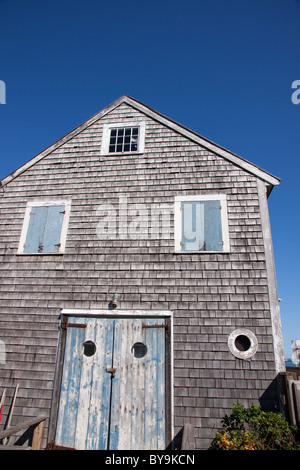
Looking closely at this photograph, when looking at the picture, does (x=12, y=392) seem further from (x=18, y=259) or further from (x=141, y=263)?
(x=141, y=263)

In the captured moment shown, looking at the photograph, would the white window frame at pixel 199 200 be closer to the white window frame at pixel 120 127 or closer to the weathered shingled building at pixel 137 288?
the weathered shingled building at pixel 137 288

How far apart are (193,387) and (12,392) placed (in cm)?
355

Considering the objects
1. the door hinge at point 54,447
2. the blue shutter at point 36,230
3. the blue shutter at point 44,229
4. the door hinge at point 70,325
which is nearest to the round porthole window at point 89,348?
the door hinge at point 70,325

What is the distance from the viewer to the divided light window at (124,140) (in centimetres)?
796

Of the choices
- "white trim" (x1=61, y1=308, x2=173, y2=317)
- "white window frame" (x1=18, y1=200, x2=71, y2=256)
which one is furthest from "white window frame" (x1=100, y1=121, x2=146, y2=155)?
"white trim" (x1=61, y1=308, x2=173, y2=317)

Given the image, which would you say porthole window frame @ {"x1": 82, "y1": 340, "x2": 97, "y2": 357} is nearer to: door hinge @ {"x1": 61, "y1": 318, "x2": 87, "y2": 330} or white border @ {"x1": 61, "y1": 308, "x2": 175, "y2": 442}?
door hinge @ {"x1": 61, "y1": 318, "x2": 87, "y2": 330}

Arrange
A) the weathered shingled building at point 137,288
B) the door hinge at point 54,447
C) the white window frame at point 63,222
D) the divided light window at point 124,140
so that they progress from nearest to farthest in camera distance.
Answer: the door hinge at point 54,447 → the weathered shingled building at point 137,288 → the white window frame at point 63,222 → the divided light window at point 124,140

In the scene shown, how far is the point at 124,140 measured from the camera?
26.3 ft

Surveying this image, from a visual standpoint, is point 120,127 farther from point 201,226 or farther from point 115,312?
point 115,312

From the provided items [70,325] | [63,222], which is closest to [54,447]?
[70,325]

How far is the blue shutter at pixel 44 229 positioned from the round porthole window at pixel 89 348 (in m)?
2.23

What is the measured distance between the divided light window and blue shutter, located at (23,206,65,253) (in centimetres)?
216

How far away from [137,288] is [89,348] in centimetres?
154
